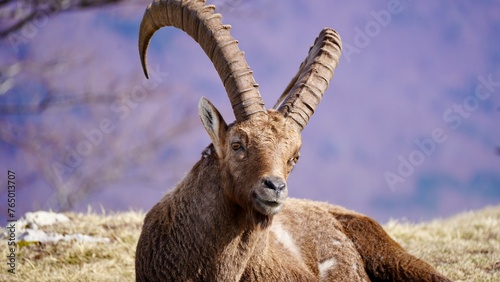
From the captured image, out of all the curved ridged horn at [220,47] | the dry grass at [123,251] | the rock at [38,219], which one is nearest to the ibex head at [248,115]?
the curved ridged horn at [220,47]

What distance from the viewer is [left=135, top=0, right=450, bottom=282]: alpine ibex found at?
15.9 ft

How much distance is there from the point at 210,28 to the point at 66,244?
4.47 metres

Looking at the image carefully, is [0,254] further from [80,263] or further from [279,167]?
[279,167]

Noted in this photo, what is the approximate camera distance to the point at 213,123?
5.19 meters

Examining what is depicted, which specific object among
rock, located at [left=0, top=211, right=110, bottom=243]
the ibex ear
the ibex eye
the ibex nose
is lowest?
the ibex nose

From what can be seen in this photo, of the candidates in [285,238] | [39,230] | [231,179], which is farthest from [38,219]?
[231,179]

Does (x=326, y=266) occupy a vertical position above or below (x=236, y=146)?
below

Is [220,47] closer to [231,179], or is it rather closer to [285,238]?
[231,179]

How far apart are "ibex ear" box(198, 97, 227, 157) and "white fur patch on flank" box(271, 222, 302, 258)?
4.90ft

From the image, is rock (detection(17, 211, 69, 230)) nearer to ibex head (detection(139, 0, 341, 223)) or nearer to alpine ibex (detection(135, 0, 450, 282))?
alpine ibex (detection(135, 0, 450, 282))

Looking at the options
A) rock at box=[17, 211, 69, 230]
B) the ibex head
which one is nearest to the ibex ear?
the ibex head

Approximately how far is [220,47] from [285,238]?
83.2 inches

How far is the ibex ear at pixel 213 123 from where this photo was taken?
516 cm

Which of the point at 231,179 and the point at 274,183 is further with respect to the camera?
the point at 231,179
